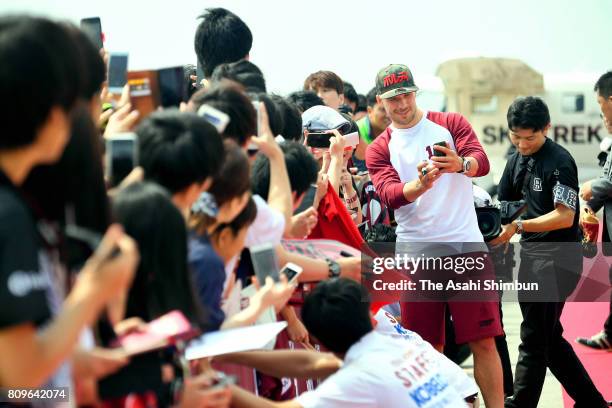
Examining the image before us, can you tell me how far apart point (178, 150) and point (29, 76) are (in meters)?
0.87

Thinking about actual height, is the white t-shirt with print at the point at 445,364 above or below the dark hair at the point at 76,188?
below

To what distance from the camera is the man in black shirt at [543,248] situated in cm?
643

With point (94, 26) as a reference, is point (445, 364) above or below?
below

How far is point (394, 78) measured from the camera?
6.50 meters

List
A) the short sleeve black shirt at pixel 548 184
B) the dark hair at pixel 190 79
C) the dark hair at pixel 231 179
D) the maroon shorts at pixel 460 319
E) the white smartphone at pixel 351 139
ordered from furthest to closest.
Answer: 1. the short sleeve black shirt at pixel 548 184
2. the maroon shorts at pixel 460 319
3. the white smartphone at pixel 351 139
4. the dark hair at pixel 190 79
5. the dark hair at pixel 231 179

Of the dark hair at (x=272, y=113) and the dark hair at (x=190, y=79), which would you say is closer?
the dark hair at (x=272, y=113)

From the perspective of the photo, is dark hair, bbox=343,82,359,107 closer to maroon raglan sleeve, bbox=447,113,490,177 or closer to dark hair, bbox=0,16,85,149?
maroon raglan sleeve, bbox=447,113,490,177

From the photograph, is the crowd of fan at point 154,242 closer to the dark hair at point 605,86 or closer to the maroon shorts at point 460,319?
the maroon shorts at point 460,319

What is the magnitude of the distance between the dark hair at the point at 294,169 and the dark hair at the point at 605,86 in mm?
3369

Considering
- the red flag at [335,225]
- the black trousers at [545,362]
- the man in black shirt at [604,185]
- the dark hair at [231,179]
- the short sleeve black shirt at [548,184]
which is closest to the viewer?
the dark hair at [231,179]

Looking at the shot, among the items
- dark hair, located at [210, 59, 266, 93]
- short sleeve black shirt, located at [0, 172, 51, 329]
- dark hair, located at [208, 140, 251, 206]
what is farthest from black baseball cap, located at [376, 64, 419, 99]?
short sleeve black shirt, located at [0, 172, 51, 329]

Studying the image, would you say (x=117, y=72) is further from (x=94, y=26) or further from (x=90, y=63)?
(x=90, y=63)

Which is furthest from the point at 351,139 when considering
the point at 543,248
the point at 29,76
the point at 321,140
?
the point at 29,76

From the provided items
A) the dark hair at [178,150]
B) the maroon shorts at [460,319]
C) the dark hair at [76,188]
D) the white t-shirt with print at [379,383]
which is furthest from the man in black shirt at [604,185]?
the dark hair at [76,188]
